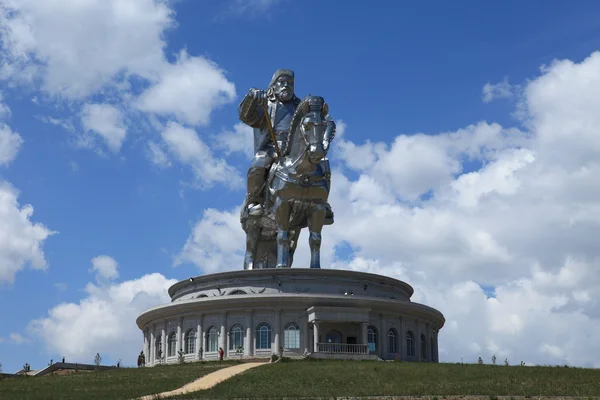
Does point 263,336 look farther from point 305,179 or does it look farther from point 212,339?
point 305,179

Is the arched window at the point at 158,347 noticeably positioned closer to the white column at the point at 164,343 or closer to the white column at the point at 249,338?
the white column at the point at 164,343

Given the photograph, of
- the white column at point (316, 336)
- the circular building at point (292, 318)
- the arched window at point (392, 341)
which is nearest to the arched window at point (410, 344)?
the circular building at point (292, 318)

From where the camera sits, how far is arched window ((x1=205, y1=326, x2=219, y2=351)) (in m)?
47.4

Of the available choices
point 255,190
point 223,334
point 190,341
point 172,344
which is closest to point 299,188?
point 255,190

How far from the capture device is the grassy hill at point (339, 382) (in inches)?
1072

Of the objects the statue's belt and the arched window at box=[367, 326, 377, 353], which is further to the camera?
the statue's belt

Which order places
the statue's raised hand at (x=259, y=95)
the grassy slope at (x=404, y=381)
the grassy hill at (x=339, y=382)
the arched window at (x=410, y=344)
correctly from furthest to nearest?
1. the statue's raised hand at (x=259, y=95)
2. the arched window at (x=410, y=344)
3. the grassy hill at (x=339, y=382)
4. the grassy slope at (x=404, y=381)

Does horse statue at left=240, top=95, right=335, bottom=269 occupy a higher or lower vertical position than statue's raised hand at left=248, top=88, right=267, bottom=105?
lower

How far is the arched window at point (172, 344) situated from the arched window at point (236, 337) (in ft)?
14.1

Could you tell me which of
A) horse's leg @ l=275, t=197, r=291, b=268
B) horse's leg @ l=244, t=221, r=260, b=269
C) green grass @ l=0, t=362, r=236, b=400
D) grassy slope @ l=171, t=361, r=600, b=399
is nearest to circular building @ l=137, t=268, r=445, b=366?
horse's leg @ l=275, t=197, r=291, b=268

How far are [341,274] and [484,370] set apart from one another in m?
16.3

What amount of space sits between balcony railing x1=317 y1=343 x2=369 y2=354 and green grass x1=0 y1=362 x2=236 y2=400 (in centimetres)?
722

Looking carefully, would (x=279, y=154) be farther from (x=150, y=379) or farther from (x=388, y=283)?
(x=150, y=379)

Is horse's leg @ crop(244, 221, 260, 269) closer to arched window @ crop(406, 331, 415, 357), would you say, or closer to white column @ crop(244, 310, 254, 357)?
white column @ crop(244, 310, 254, 357)
